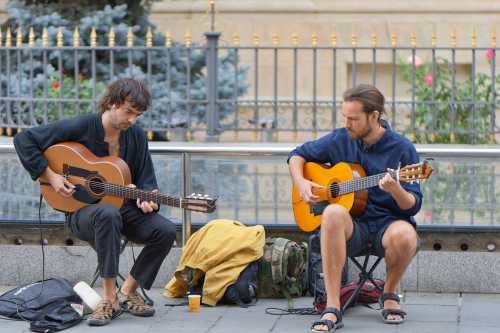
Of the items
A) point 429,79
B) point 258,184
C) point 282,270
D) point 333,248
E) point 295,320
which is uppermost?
point 429,79

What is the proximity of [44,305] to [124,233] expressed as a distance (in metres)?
0.61

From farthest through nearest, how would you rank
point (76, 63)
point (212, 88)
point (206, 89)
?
point (206, 89) → point (212, 88) → point (76, 63)

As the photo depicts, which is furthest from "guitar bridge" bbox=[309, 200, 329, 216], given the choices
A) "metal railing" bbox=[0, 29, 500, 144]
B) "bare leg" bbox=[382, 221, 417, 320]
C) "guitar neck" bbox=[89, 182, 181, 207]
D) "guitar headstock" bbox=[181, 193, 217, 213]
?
"metal railing" bbox=[0, 29, 500, 144]

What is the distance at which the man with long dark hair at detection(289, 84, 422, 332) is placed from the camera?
23.7 feet

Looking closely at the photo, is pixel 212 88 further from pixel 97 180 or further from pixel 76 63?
pixel 97 180

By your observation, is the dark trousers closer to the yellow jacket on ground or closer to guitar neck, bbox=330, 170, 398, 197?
the yellow jacket on ground

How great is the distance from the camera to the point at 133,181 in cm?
773

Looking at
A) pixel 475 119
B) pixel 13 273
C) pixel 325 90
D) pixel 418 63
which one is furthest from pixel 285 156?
pixel 325 90

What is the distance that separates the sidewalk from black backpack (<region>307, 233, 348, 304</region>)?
5.1 inches

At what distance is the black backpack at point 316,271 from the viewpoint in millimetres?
7691

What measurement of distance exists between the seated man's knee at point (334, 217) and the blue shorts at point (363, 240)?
0.56 feet

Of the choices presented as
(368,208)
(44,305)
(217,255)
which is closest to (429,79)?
(217,255)

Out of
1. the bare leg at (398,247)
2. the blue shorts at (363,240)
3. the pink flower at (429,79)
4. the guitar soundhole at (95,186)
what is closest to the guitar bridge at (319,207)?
the blue shorts at (363,240)

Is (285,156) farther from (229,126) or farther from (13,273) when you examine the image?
(229,126)
